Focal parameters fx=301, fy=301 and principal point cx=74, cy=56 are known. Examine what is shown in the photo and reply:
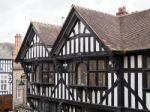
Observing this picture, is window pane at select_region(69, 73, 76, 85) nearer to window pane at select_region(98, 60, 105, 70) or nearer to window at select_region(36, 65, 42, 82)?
window pane at select_region(98, 60, 105, 70)

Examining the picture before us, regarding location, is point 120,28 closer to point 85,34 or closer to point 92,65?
point 85,34

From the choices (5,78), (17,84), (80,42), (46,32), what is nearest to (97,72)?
(80,42)

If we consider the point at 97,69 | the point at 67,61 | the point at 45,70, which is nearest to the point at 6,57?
the point at 45,70

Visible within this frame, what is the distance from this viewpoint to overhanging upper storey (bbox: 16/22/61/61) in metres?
17.4

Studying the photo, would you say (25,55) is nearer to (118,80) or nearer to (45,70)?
Result: (45,70)

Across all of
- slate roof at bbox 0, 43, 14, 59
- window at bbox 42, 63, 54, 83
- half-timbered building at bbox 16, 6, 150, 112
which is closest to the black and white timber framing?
slate roof at bbox 0, 43, 14, 59

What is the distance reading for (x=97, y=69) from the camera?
1353cm

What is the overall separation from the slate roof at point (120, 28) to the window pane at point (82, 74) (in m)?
2.09

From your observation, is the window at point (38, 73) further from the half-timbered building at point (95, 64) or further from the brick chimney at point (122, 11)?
the brick chimney at point (122, 11)

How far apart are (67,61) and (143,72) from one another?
504 cm

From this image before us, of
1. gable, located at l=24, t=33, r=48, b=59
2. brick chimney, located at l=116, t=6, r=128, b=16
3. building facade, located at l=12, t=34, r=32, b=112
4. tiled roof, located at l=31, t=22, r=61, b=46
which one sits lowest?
building facade, located at l=12, t=34, r=32, b=112

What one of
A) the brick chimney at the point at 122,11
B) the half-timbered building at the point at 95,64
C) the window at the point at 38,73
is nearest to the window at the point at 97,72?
the half-timbered building at the point at 95,64

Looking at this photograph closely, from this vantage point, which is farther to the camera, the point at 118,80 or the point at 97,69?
the point at 97,69

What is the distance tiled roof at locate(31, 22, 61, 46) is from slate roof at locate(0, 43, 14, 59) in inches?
437
